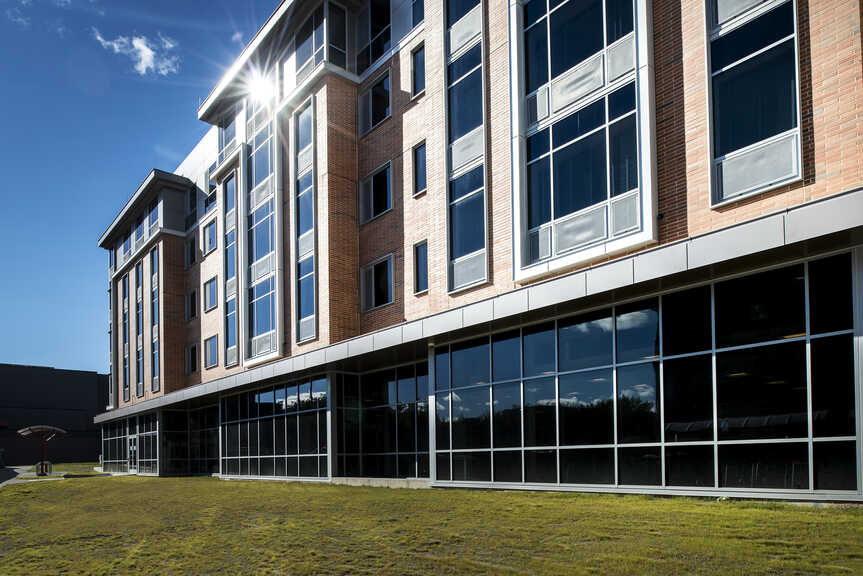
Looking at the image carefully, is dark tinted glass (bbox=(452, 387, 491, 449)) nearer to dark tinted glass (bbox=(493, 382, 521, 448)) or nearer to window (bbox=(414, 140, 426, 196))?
dark tinted glass (bbox=(493, 382, 521, 448))

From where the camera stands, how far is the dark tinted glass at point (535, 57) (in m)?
15.5

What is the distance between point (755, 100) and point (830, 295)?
3505 mm

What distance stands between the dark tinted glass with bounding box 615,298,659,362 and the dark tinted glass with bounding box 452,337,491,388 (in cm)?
400

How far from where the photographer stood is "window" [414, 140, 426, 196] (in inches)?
818

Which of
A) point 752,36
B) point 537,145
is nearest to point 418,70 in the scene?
point 537,145

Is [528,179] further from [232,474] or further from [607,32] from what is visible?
[232,474]

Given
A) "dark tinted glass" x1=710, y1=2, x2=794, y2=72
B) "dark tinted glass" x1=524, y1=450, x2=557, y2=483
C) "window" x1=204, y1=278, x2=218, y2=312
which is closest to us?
"dark tinted glass" x1=710, y1=2, x2=794, y2=72

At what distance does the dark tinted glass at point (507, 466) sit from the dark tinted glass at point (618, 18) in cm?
898

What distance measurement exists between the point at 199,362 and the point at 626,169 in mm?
28259

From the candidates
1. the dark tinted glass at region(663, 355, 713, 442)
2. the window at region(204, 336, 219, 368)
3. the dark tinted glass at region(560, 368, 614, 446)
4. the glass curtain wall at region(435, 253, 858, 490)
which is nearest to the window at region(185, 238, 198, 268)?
the window at region(204, 336, 219, 368)

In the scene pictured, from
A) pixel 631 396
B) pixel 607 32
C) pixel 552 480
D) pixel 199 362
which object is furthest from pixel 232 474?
pixel 607 32

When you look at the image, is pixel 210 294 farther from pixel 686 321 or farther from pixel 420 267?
pixel 686 321

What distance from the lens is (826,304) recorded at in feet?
33.3

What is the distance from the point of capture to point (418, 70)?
2138 cm
